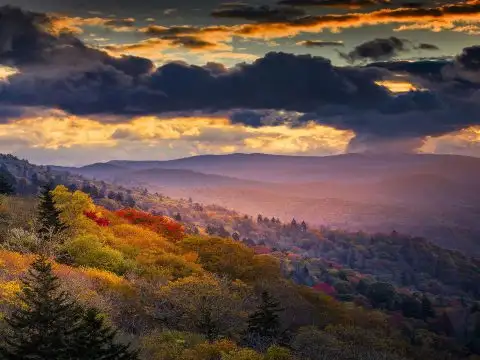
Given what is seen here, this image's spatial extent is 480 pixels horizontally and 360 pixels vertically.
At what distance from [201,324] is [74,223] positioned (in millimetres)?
39401

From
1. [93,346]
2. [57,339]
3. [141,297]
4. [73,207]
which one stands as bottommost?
[141,297]

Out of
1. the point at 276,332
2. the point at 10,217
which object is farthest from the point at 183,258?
the point at 276,332

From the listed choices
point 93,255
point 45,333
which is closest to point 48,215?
point 93,255

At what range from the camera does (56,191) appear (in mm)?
109875

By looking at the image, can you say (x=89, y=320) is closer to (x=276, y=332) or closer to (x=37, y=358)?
(x=37, y=358)

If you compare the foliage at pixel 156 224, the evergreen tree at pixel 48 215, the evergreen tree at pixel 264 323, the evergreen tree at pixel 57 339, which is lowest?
the evergreen tree at pixel 264 323

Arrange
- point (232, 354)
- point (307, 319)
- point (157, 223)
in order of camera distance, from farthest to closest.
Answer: point (157, 223)
point (307, 319)
point (232, 354)

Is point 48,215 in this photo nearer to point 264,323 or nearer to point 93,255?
point 93,255

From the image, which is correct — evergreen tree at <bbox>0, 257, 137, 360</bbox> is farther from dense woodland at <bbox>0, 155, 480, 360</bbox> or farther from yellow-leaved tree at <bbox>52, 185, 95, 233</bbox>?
yellow-leaved tree at <bbox>52, 185, 95, 233</bbox>

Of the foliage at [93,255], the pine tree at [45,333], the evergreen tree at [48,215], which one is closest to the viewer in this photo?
the pine tree at [45,333]

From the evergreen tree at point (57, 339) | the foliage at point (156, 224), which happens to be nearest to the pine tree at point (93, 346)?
the evergreen tree at point (57, 339)

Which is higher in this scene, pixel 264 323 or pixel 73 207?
pixel 73 207

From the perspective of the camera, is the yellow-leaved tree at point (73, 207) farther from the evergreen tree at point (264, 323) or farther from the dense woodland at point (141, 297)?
the evergreen tree at point (264, 323)

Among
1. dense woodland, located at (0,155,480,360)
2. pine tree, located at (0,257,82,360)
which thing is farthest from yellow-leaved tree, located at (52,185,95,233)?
pine tree, located at (0,257,82,360)
